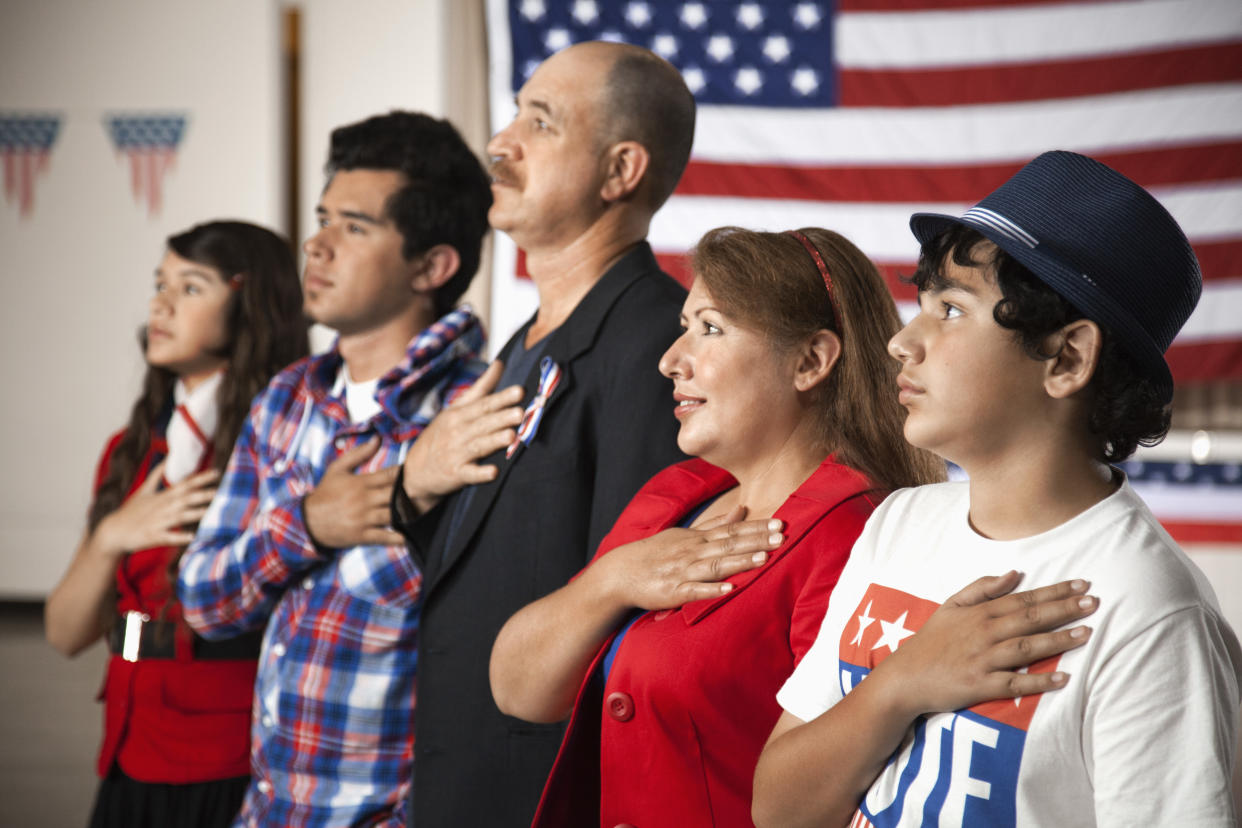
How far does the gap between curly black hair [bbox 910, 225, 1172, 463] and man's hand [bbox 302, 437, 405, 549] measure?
1157 millimetres

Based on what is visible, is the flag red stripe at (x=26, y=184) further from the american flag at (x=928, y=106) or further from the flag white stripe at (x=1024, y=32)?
the flag white stripe at (x=1024, y=32)

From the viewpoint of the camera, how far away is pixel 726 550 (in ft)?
4.05

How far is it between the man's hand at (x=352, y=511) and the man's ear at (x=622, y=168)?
0.61 metres

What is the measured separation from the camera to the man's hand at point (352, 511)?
186 centimetres

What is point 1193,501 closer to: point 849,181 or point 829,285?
point 849,181

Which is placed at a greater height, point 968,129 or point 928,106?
point 928,106

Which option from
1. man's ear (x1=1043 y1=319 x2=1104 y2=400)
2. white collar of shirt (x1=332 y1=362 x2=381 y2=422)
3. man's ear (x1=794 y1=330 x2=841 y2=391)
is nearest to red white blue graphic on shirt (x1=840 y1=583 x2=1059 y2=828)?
man's ear (x1=1043 y1=319 x2=1104 y2=400)

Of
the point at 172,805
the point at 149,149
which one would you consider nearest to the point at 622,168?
the point at 172,805

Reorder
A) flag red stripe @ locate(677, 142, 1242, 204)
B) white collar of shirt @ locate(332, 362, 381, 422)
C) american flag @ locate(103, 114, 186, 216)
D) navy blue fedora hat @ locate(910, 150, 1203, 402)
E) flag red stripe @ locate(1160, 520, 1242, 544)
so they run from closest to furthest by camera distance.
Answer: navy blue fedora hat @ locate(910, 150, 1203, 402) → white collar of shirt @ locate(332, 362, 381, 422) → flag red stripe @ locate(677, 142, 1242, 204) → flag red stripe @ locate(1160, 520, 1242, 544) → american flag @ locate(103, 114, 186, 216)

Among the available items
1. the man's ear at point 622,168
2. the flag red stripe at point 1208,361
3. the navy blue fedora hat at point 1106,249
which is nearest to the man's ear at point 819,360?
the navy blue fedora hat at point 1106,249

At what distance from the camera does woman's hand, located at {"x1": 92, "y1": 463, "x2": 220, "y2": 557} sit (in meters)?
2.24

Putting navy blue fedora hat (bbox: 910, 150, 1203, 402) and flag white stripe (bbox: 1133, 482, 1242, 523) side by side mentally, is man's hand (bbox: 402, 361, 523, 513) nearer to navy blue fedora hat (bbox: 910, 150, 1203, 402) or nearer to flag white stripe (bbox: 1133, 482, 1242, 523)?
navy blue fedora hat (bbox: 910, 150, 1203, 402)

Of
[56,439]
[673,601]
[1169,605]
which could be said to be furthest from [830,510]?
[56,439]

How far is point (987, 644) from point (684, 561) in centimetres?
43
